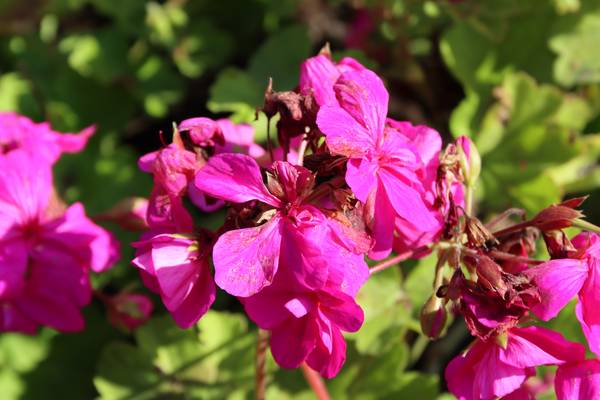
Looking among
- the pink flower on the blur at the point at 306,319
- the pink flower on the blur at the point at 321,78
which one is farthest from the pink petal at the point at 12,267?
the pink flower on the blur at the point at 321,78

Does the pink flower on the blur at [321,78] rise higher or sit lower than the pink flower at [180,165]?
higher

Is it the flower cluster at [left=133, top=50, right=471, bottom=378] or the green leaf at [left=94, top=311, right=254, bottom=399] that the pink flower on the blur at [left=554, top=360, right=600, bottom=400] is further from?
the green leaf at [left=94, top=311, right=254, bottom=399]

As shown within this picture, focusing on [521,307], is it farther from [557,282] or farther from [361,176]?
[361,176]

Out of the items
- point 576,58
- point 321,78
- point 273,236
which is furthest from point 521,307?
point 576,58

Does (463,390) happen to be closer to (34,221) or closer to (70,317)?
(70,317)

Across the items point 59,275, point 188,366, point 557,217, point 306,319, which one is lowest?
point 188,366

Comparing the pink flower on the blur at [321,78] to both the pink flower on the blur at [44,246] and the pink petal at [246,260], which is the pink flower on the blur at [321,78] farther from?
the pink flower on the blur at [44,246]

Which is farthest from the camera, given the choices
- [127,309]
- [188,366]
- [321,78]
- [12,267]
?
[188,366]
